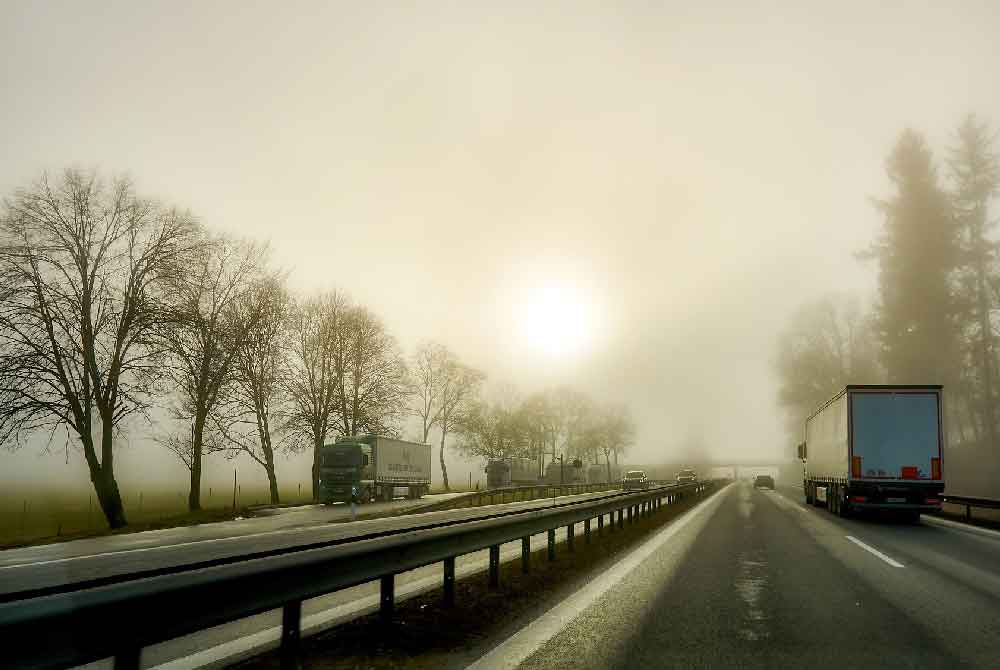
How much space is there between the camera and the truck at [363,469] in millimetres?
44000

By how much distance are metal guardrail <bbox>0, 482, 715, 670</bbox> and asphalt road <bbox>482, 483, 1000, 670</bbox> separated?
1.14 metres

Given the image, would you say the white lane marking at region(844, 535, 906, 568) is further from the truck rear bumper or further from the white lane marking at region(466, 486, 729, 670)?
the truck rear bumper

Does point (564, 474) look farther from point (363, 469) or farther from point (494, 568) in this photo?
point (494, 568)

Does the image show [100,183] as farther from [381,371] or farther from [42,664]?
[42,664]

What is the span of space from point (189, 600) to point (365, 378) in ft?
157

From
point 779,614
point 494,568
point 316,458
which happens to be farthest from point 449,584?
point 316,458

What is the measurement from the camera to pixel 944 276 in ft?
155

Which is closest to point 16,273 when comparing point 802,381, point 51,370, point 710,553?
point 51,370

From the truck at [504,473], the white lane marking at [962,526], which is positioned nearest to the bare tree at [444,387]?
the truck at [504,473]

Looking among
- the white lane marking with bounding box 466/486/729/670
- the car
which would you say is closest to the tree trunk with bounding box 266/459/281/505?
the white lane marking with bounding box 466/486/729/670

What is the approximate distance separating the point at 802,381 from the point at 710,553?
55.6 meters

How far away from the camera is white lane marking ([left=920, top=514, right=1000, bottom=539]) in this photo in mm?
19725

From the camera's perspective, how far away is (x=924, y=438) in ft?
74.6

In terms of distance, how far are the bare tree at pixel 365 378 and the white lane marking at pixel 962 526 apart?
32.0 m
